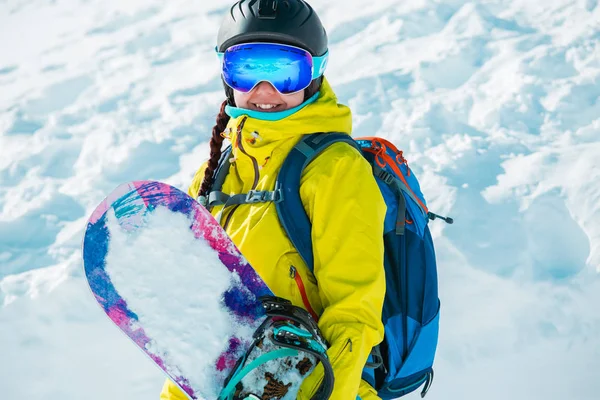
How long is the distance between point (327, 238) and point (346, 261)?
0.09 m

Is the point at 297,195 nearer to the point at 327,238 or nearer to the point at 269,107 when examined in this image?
the point at 327,238

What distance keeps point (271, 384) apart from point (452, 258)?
3475 mm

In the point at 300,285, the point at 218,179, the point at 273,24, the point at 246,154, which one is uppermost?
the point at 273,24

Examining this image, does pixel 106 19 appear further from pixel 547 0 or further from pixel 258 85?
pixel 258 85

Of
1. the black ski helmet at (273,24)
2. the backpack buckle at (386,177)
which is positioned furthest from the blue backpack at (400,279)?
the black ski helmet at (273,24)

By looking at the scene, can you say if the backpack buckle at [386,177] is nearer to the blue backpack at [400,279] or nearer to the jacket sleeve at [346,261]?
the blue backpack at [400,279]

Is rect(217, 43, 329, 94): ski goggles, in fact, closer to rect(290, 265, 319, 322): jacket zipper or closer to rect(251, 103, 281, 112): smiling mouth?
rect(251, 103, 281, 112): smiling mouth

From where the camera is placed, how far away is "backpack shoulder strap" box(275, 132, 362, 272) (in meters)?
2.09

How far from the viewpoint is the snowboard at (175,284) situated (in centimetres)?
207

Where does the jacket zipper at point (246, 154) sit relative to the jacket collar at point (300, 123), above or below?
below

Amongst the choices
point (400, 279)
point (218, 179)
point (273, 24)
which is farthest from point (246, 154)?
point (400, 279)

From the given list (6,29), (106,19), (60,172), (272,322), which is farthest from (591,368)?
(6,29)

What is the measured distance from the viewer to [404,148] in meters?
6.64

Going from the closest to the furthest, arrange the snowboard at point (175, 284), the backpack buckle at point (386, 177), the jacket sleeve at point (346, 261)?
the jacket sleeve at point (346, 261)
the snowboard at point (175, 284)
the backpack buckle at point (386, 177)
